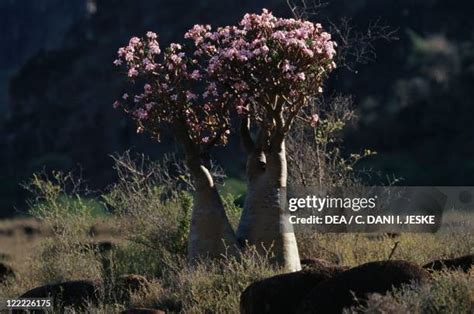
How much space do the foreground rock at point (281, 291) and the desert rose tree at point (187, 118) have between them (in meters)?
3.03

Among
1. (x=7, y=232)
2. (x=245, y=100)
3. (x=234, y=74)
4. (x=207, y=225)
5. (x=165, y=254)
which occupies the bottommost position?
(x=165, y=254)

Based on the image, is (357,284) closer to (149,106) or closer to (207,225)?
(207,225)

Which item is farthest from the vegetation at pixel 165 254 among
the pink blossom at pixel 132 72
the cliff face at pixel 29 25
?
the cliff face at pixel 29 25

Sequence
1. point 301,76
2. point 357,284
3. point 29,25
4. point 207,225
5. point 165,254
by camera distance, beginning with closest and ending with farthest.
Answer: point 357,284 → point 301,76 → point 207,225 → point 165,254 → point 29,25

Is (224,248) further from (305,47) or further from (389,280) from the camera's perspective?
(389,280)

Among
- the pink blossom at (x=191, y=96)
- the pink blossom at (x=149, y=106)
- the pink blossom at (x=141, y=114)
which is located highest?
the pink blossom at (x=191, y=96)

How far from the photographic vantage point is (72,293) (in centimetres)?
1609

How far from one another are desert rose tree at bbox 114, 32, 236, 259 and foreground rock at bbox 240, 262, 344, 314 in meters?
3.03

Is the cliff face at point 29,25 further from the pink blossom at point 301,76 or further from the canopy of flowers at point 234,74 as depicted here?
the pink blossom at point 301,76

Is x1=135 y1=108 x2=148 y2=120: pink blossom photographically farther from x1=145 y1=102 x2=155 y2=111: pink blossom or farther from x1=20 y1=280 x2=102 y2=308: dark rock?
x1=20 y1=280 x2=102 y2=308: dark rock

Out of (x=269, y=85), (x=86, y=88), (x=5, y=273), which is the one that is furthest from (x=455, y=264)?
(x=86, y=88)

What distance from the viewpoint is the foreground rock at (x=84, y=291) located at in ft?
52.2

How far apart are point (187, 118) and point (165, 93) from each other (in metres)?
0.50

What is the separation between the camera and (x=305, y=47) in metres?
15.9
